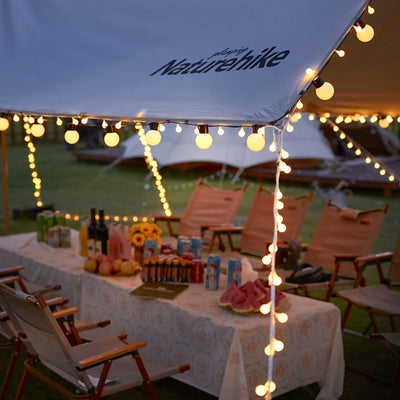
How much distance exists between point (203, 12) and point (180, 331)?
1.90m

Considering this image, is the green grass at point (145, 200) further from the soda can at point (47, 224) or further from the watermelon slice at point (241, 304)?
the soda can at point (47, 224)

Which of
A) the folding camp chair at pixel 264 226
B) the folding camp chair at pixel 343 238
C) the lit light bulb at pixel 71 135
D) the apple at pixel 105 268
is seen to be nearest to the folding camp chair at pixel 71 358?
the apple at pixel 105 268

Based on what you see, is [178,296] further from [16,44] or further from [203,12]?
[16,44]

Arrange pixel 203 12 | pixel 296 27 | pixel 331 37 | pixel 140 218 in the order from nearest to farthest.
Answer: pixel 331 37 < pixel 296 27 < pixel 203 12 < pixel 140 218

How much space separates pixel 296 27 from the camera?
2842 mm

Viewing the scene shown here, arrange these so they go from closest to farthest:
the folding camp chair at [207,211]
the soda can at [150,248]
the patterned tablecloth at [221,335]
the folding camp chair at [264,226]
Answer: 1. the patterned tablecloth at [221,335]
2. the soda can at [150,248]
3. the folding camp chair at [264,226]
4. the folding camp chair at [207,211]

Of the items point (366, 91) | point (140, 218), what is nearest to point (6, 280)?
point (366, 91)

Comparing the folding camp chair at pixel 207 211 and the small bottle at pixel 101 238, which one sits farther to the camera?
the folding camp chair at pixel 207 211

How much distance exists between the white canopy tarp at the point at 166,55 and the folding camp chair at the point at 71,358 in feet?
3.69

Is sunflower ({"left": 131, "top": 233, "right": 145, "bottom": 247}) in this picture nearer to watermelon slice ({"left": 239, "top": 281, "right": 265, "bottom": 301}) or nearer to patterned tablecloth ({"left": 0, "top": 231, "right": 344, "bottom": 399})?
patterned tablecloth ({"left": 0, "top": 231, "right": 344, "bottom": 399})

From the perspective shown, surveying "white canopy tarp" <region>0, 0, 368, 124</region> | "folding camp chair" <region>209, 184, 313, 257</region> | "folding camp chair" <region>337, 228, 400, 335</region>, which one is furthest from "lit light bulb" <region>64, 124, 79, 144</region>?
"folding camp chair" <region>337, 228, 400, 335</region>

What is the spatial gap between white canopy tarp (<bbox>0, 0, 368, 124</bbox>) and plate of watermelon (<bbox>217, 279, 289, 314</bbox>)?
107 centimetres

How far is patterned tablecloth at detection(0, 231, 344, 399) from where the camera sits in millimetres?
3037

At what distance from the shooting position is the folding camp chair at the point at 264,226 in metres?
5.49
